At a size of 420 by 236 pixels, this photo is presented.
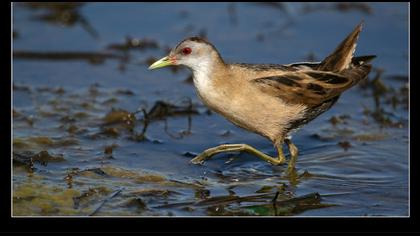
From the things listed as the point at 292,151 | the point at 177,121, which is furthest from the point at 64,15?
the point at 292,151

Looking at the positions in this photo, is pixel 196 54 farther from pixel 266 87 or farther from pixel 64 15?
pixel 64 15

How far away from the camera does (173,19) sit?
32.4 ft

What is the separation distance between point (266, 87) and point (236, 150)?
26.4 inches

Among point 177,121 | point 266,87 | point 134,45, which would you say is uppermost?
point 134,45

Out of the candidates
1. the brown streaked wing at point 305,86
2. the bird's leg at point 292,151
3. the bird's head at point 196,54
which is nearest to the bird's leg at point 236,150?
the bird's leg at point 292,151

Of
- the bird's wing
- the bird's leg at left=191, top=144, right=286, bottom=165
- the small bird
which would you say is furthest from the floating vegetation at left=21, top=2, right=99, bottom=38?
the bird's wing

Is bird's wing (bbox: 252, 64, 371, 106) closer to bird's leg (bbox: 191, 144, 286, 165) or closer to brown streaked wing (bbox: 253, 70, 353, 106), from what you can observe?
brown streaked wing (bbox: 253, 70, 353, 106)

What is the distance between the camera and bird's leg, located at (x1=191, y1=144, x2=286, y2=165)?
20.2 feet

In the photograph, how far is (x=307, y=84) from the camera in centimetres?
603

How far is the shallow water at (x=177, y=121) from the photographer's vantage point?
554cm

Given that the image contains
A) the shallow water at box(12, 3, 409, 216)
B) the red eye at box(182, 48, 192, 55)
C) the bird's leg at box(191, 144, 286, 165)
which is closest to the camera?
the shallow water at box(12, 3, 409, 216)

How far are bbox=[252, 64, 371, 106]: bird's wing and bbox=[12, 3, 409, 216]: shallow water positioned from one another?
2.01 ft

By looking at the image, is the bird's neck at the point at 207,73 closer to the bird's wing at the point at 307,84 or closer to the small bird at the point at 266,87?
the small bird at the point at 266,87
